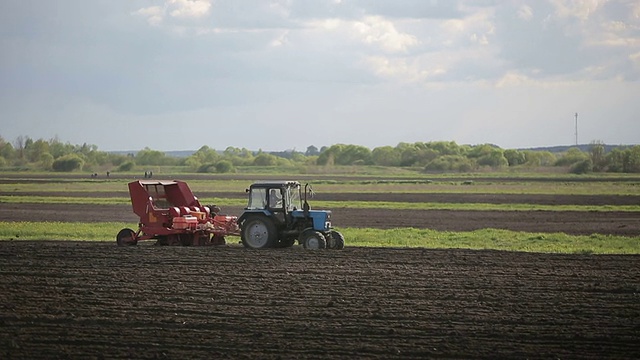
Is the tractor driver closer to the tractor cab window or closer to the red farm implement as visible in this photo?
the tractor cab window

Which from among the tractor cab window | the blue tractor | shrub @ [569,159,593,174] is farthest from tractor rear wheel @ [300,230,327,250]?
shrub @ [569,159,593,174]

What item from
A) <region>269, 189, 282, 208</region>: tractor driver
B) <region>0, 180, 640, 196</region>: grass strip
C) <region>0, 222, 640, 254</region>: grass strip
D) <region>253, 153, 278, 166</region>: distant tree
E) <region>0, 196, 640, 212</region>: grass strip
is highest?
<region>253, 153, 278, 166</region>: distant tree

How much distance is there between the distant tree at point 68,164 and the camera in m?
133

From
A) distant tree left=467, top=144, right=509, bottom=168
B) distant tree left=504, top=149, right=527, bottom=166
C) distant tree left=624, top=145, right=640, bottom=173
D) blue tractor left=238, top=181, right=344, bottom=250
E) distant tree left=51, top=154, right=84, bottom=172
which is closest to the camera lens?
blue tractor left=238, top=181, right=344, bottom=250

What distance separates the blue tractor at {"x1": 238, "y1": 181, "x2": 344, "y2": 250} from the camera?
2659cm

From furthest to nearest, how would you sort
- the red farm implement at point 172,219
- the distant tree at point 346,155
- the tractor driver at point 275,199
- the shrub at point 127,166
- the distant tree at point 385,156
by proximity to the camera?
the distant tree at point 346,155
the distant tree at point 385,156
the shrub at point 127,166
the red farm implement at point 172,219
the tractor driver at point 275,199

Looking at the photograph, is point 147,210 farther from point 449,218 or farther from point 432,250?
point 449,218

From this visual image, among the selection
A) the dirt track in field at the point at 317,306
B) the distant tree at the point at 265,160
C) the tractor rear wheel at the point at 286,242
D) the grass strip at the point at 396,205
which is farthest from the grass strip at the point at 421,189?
the distant tree at the point at 265,160

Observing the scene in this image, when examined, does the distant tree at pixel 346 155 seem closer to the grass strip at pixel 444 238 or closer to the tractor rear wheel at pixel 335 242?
the grass strip at pixel 444 238

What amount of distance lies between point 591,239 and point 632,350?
18.9 metres

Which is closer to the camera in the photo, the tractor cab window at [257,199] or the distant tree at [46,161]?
the tractor cab window at [257,199]

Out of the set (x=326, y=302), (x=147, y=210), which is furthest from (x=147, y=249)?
(x=326, y=302)

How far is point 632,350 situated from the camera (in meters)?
13.4

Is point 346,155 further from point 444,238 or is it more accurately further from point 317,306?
point 317,306
